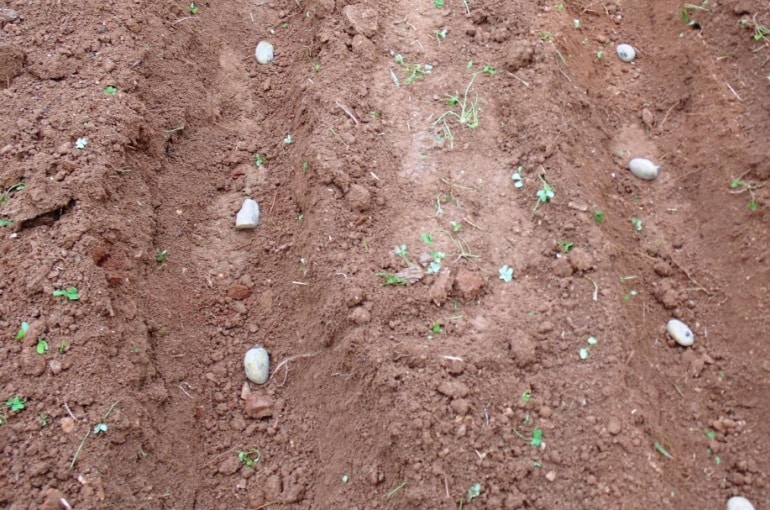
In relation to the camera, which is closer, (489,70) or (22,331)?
(22,331)

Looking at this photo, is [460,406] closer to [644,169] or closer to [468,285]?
[468,285]

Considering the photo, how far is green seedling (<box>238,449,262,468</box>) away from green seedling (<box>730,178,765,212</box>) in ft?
8.88

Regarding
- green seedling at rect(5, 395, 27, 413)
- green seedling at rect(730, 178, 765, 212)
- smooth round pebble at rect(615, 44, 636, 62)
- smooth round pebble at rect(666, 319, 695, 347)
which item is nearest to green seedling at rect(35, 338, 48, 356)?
green seedling at rect(5, 395, 27, 413)

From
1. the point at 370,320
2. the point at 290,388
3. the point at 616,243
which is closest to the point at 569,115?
the point at 616,243

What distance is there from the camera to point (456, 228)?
3480mm

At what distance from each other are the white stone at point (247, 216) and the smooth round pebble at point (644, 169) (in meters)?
2.13

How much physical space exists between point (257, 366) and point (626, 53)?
2913 millimetres

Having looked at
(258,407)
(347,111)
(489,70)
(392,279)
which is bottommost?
(258,407)

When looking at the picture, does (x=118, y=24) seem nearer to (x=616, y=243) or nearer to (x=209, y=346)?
(x=209, y=346)

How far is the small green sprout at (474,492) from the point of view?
9.17 feet

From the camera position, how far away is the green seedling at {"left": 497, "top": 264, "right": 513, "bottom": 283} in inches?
130

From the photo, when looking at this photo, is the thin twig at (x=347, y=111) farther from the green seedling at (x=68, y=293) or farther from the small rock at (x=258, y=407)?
the green seedling at (x=68, y=293)

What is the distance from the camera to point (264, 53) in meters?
4.42

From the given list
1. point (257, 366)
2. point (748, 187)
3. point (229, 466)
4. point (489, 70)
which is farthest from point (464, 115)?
point (229, 466)
